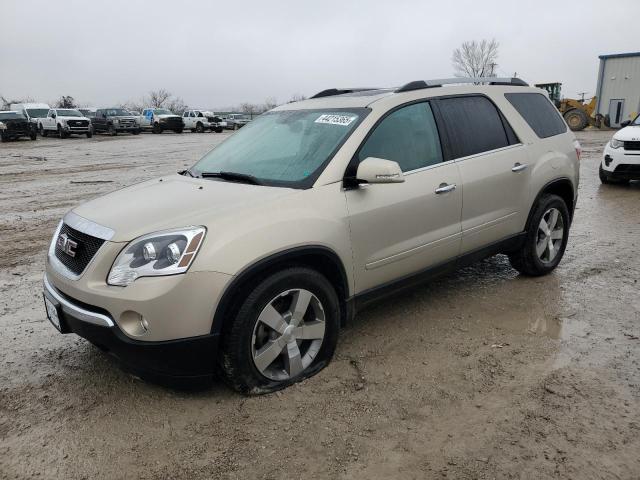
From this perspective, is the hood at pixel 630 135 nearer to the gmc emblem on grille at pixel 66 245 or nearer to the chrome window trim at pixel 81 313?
the gmc emblem on grille at pixel 66 245

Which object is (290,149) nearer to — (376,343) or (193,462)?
(376,343)

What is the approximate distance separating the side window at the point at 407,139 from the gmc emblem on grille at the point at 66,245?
1804mm

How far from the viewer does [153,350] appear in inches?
107

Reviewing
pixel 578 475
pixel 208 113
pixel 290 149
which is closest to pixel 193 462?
pixel 578 475

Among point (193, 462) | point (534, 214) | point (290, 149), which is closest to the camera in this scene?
point (193, 462)

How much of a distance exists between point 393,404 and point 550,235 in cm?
280

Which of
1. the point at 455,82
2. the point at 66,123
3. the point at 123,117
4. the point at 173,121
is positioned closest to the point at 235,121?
the point at 173,121

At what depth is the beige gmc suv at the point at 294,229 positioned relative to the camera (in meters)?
2.75

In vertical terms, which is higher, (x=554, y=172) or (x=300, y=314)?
(x=554, y=172)

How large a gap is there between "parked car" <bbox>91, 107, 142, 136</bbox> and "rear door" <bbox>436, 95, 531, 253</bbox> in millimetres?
34532

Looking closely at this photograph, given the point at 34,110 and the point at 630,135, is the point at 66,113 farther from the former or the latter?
the point at 630,135

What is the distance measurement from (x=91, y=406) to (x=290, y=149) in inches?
80.2

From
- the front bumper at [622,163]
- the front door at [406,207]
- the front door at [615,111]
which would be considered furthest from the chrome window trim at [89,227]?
the front door at [615,111]

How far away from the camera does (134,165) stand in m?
15.7
